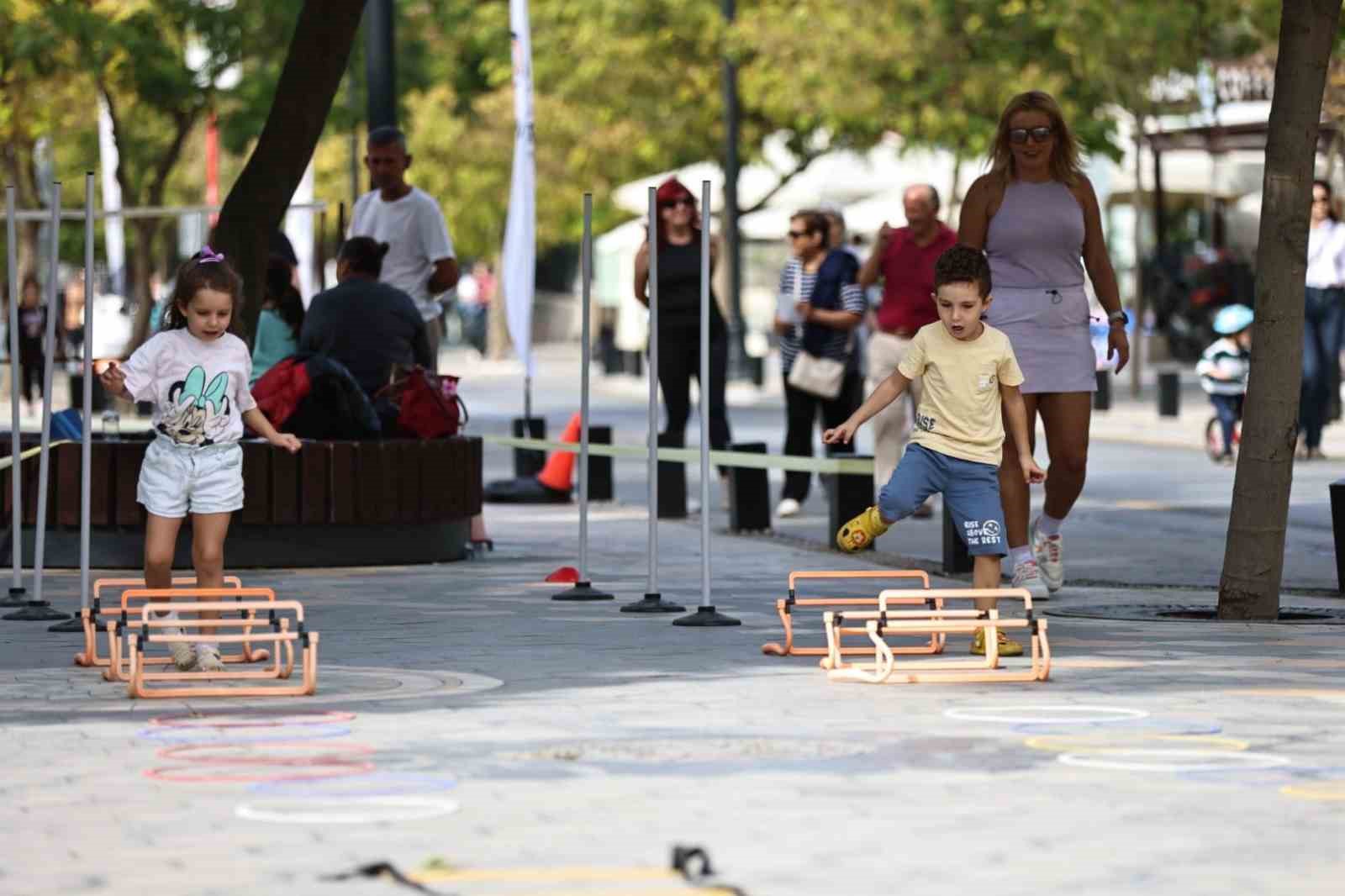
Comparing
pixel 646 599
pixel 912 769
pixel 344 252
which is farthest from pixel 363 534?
pixel 912 769

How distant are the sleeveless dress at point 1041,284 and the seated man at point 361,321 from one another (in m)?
3.58

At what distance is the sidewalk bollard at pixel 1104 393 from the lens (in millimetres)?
29844

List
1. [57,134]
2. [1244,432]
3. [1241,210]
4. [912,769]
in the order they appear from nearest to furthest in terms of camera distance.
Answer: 1. [912,769]
2. [1244,432]
3. [1241,210]
4. [57,134]

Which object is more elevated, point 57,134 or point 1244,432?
point 57,134

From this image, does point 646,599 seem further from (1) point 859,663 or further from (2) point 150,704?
(2) point 150,704

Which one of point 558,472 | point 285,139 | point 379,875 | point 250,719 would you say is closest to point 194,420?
point 250,719

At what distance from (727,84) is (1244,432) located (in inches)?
1109

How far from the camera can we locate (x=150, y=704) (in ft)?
27.1

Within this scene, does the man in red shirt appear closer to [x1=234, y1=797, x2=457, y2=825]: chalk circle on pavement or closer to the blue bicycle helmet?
the blue bicycle helmet

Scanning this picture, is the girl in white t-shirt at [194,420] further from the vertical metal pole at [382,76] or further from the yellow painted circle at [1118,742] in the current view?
the vertical metal pole at [382,76]

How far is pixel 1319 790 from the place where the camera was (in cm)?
668

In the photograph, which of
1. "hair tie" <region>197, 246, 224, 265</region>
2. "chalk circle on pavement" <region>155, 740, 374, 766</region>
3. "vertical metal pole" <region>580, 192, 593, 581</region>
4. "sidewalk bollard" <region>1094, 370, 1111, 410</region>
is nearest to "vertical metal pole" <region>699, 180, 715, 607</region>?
"vertical metal pole" <region>580, 192, 593, 581</region>

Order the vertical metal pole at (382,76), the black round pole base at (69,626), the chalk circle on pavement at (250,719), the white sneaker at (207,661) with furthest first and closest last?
the vertical metal pole at (382,76) → the black round pole base at (69,626) → the white sneaker at (207,661) → the chalk circle on pavement at (250,719)

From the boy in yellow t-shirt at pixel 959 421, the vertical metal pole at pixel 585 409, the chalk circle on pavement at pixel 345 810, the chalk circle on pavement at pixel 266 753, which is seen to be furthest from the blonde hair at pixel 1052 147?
the chalk circle on pavement at pixel 345 810
